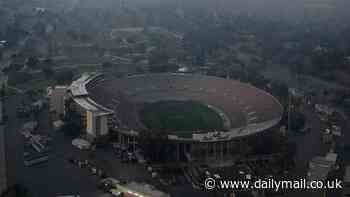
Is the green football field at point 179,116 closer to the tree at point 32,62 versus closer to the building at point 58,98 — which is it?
the building at point 58,98

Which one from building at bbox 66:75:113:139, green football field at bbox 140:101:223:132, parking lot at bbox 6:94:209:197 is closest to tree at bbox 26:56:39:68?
building at bbox 66:75:113:139

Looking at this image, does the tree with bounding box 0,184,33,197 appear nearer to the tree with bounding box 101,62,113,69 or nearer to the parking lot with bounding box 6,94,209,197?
the parking lot with bounding box 6,94,209,197

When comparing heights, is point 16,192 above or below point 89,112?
below

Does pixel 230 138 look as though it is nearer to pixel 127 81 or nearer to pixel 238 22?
pixel 127 81

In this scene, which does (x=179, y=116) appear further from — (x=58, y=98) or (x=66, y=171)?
(x=66, y=171)

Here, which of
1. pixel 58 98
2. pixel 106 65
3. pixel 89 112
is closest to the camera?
pixel 89 112

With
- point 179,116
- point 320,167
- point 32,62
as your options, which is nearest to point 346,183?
point 320,167

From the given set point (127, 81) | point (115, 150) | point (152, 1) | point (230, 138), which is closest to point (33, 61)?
point (127, 81)

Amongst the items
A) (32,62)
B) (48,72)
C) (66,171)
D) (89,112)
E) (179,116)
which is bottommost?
(66,171)
